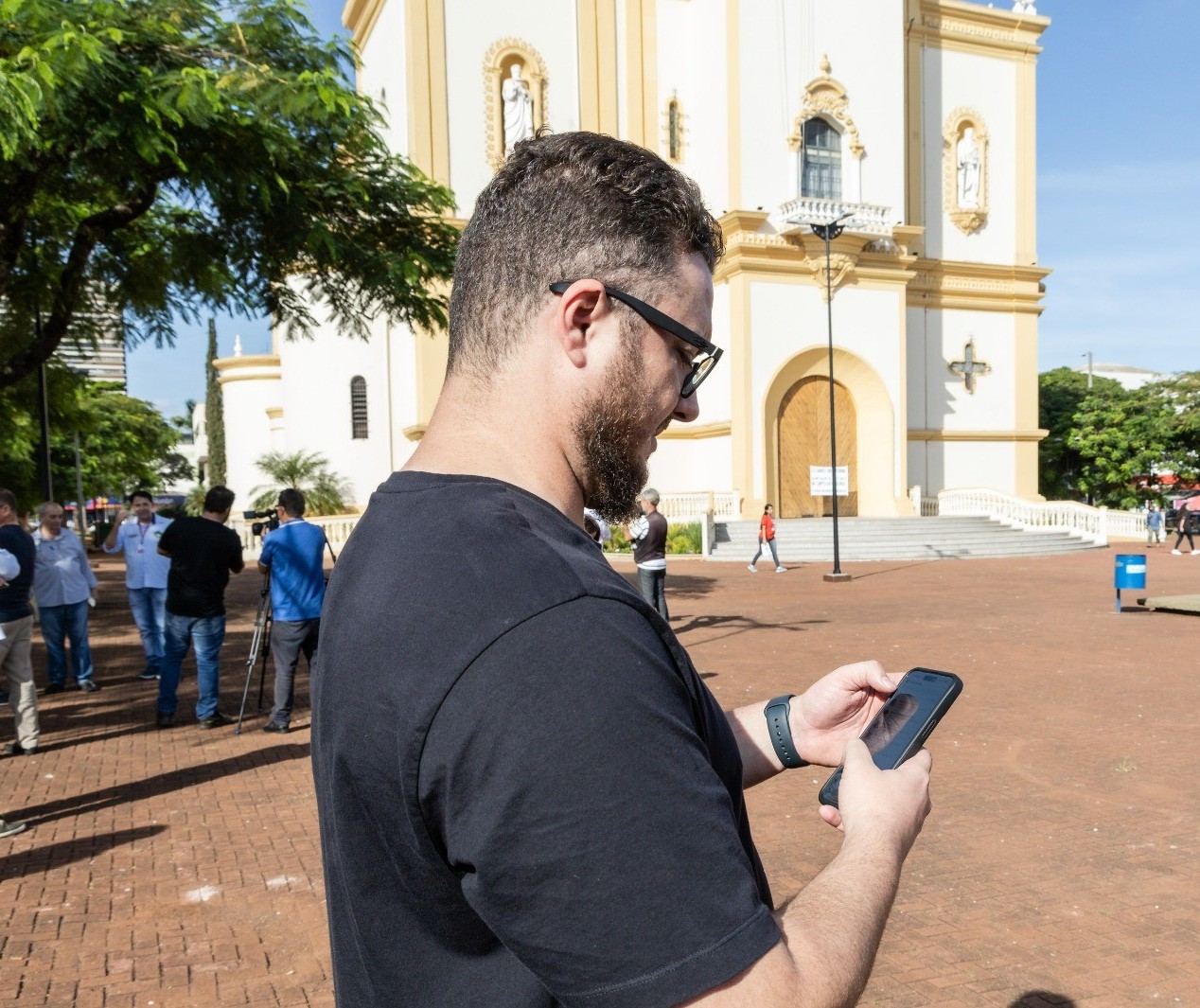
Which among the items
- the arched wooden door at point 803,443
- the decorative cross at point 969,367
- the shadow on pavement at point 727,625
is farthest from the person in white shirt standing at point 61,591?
the decorative cross at point 969,367

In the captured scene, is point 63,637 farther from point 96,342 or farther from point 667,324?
point 667,324

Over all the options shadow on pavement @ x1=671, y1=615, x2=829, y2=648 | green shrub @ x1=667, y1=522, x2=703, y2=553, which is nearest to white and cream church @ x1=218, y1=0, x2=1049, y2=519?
green shrub @ x1=667, y1=522, x2=703, y2=553

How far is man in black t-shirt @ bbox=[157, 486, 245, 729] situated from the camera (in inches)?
315

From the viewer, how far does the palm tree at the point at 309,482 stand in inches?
1119

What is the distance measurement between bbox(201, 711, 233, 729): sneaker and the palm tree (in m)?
20.2

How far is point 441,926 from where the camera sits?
41.4 inches

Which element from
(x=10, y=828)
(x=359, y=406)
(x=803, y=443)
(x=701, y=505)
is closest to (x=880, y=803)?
(x=10, y=828)

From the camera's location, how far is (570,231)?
47.1 inches

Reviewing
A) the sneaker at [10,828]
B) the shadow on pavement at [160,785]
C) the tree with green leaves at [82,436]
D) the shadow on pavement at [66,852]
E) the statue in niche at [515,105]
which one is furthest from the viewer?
the statue in niche at [515,105]

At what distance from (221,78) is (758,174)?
21659 millimetres

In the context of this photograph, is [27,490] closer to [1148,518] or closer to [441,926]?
[441,926]

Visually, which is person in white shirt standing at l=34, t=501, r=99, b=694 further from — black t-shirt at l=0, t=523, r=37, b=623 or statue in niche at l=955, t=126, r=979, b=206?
statue in niche at l=955, t=126, r=979, b=206

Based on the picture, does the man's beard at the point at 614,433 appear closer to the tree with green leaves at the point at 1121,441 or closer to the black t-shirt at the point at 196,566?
the black t-shirt at the point at 196,566

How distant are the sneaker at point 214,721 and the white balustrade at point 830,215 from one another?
22723 mm
